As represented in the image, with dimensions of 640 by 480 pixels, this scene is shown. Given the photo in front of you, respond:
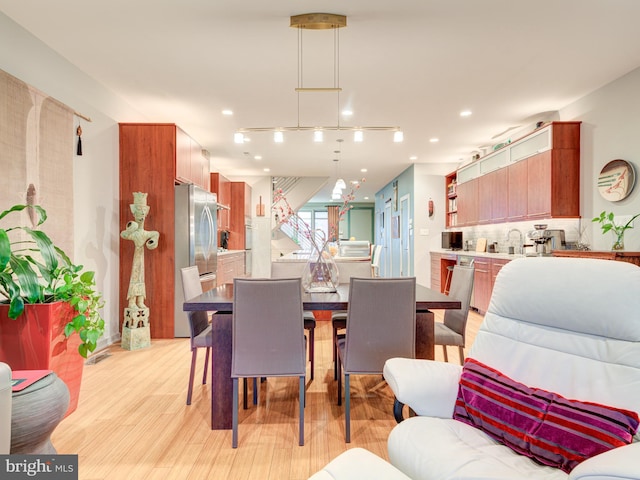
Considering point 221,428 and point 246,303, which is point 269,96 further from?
point 221,428

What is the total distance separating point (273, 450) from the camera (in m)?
2.04

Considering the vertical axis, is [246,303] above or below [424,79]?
below

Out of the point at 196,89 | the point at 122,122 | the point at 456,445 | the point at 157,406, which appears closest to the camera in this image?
the point at 456,445

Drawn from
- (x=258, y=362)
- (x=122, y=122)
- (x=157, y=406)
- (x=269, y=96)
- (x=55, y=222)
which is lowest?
(x=157, y=406)

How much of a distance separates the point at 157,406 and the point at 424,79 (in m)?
3.72

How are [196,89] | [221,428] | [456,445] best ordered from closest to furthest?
[456,445], [221,428], [196,89]

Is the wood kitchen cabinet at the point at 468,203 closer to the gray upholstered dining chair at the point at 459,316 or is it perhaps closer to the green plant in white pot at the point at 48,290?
the gray upholstered dining chair at the point at 459,316

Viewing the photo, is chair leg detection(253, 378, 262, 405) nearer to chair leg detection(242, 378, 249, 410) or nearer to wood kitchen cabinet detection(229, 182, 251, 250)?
chair leg detection(242, 378, 249, 410)

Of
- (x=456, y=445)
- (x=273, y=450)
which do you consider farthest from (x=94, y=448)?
(x=456, y=445)

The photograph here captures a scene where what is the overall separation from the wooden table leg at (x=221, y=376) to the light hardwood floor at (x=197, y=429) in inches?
3.3

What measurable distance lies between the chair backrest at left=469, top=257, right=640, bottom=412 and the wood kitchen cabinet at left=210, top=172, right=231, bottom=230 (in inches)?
241

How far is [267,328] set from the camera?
80.4 inches

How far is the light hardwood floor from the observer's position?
188 cm

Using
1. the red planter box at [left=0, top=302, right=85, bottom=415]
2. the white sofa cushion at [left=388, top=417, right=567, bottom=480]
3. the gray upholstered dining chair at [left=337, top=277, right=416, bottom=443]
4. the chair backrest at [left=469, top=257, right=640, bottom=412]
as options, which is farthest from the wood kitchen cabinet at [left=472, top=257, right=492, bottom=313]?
the red planter box at [left=0, top=302, right=85, bottom=415]
